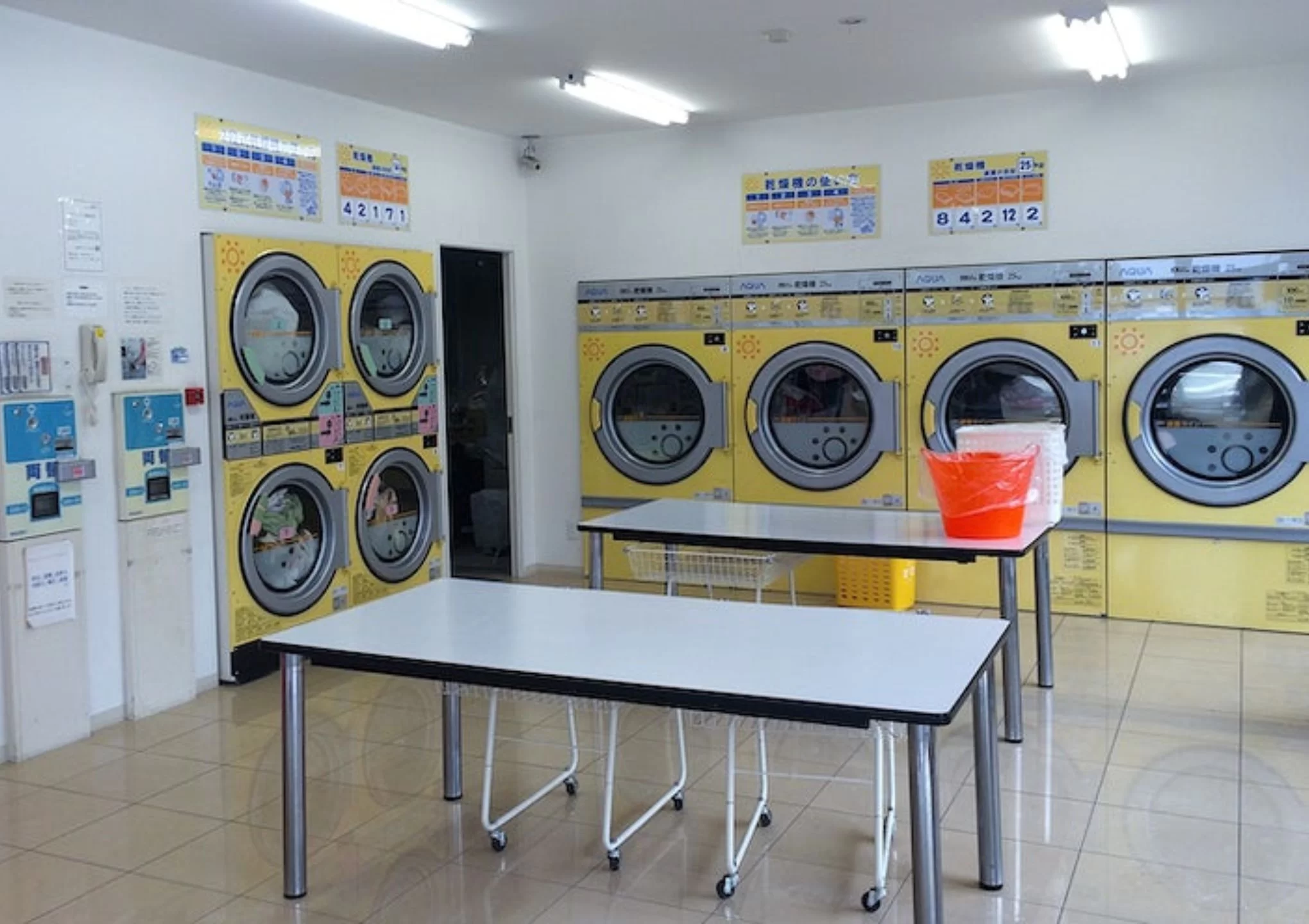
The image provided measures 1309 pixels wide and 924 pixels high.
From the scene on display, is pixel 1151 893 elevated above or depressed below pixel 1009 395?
below

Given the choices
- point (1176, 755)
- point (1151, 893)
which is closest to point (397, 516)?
point (1176, 755)

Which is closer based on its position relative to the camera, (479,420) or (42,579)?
(42,579)

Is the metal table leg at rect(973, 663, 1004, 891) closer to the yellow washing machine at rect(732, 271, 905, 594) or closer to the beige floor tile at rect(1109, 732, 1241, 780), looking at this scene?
the beige floor tile at rect(1109, 732, 1241, 780)

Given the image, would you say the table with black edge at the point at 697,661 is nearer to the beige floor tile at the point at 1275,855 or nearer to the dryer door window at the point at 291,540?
the beige floor tile at the point at 1275,855

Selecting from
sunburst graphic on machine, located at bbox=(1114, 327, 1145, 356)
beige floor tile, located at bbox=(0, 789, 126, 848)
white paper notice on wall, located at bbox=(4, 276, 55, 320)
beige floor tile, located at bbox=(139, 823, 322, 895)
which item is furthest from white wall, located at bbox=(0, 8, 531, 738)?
sunburst graphic on machine, located at bbox=(1114, 327, 1145, 356)

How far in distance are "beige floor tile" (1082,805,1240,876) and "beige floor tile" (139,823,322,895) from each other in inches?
98.8

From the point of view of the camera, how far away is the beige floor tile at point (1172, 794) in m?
3.96

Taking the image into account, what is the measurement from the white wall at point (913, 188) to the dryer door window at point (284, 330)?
7.28 feet

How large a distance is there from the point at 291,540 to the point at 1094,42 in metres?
4.55

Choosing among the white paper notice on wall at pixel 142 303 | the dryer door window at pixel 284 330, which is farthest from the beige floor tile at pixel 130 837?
the dryer door window at pixel 284 330

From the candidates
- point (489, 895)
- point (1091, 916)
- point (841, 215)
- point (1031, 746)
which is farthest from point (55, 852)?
point (841, 215)

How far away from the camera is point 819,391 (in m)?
7.35

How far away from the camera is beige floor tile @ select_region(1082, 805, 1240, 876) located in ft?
11.8

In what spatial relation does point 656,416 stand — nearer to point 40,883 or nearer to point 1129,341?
point 1129,341
